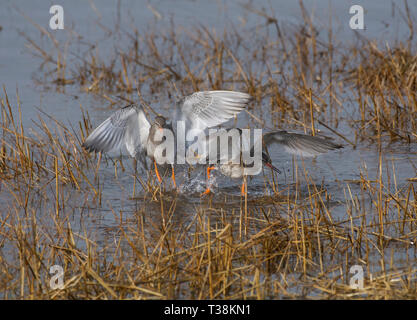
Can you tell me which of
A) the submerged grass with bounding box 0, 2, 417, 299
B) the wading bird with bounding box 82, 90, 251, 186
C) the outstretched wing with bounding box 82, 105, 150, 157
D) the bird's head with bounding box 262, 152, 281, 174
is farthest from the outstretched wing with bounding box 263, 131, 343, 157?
the outstretched wing with bounding box 82, 105, 150, 157

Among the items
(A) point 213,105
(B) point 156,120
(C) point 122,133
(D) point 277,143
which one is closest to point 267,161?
(D) point 277,143

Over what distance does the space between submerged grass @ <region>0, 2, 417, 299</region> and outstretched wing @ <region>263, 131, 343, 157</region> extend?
0.34 meters

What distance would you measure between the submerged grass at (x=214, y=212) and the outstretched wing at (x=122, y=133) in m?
0.16

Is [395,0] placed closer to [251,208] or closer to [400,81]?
[400,81]

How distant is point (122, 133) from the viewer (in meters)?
7.08

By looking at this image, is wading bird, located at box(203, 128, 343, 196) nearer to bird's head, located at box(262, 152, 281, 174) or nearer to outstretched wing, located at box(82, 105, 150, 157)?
→ bird's head, located at box(262, 152, 281, 174)

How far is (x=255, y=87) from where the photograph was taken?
30.2 ft

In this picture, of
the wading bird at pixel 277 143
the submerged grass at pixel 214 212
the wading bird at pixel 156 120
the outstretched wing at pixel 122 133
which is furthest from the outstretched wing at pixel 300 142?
the outstretched wing at pixel 122 133

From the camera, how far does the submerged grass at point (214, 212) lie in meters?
4.18

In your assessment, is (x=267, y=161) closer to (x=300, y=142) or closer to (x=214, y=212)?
(x=300, y=142)

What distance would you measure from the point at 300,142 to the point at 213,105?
2.97 feet

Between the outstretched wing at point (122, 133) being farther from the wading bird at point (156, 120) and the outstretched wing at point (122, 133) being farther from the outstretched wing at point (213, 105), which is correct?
the outstretched wing at point (213, 105)
